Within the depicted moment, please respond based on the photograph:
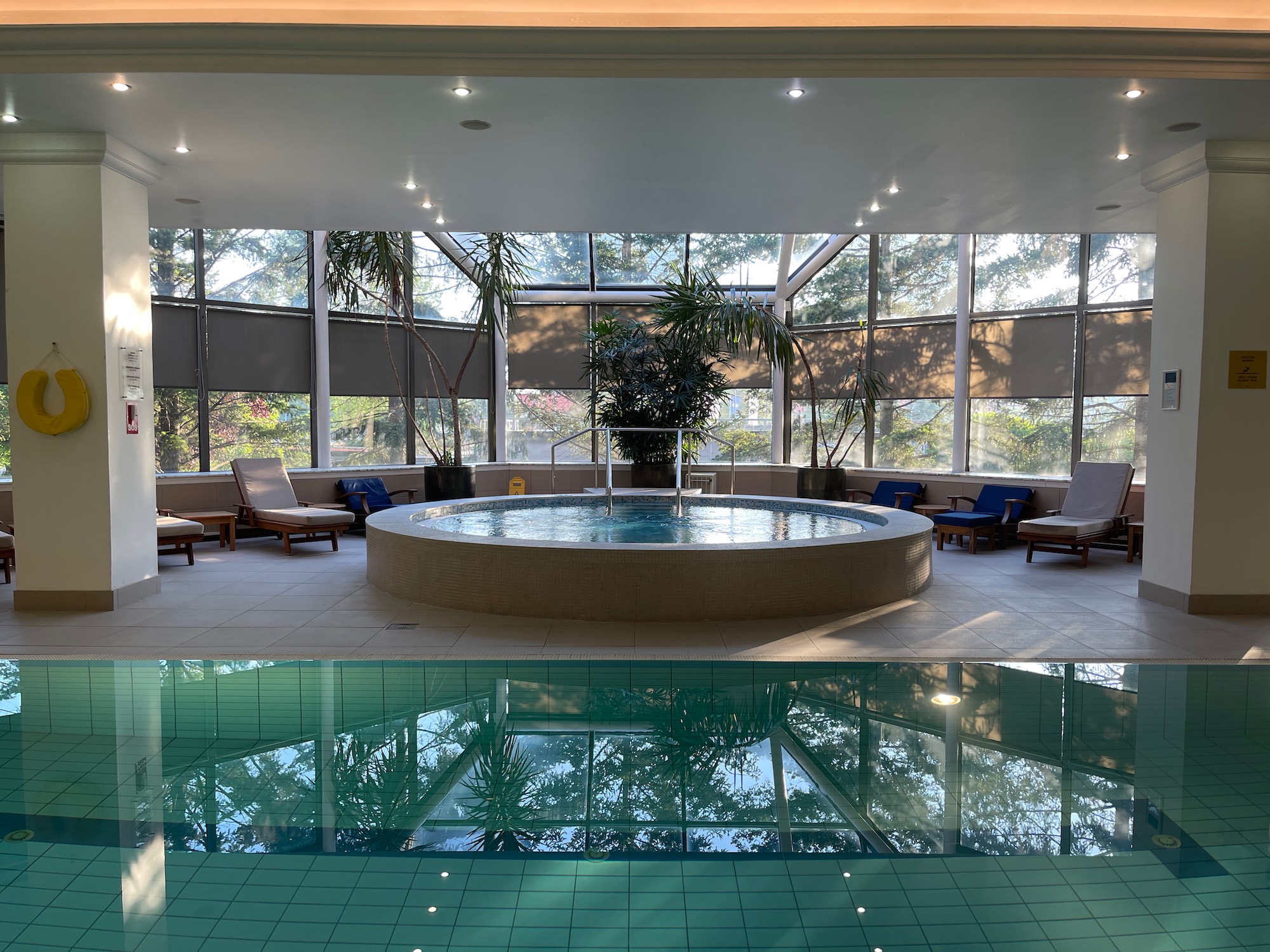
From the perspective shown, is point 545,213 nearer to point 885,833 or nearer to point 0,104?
point 0,104

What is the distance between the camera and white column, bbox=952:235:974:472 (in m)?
10.9

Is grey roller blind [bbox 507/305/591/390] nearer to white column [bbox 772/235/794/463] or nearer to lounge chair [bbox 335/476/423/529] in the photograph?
white column [bbox 772/235/794/463]

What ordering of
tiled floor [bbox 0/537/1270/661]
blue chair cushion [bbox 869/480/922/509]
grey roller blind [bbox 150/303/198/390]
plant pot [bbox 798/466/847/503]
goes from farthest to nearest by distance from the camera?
plant pot [bbox 798/466/847/503]
blue chair cushion [bbox 869/480/922/509]
grey roller blind [bbox 150/303/198/390]
tiled floor [bbox 0/537/1270/661]

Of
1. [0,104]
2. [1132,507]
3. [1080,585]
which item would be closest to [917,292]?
[1132,507]

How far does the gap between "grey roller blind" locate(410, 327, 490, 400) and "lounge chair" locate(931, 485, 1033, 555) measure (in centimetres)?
663

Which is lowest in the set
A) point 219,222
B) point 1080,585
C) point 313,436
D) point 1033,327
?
point 1080,585

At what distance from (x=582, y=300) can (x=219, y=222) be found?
5.99 meters

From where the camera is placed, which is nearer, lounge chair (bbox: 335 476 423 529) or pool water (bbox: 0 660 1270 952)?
pool water (bbox: 0 660 1270 952)

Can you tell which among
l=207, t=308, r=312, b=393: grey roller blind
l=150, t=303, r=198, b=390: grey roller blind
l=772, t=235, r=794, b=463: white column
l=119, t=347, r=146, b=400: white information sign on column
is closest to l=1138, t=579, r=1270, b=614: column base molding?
l=772, t=235, r=794, b=463: white column

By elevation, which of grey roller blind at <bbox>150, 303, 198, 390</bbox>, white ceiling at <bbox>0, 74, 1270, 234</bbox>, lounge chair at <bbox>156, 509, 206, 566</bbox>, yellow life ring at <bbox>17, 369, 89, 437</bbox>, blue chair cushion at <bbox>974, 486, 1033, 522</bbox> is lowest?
lounge chair at <bbox>156, 509, 206, 566</bbox>

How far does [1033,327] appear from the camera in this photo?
1048cm

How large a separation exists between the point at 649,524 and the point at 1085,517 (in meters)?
4.33

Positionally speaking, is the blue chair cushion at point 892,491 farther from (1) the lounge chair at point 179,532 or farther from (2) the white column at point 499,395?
(1) the lounge chair at point 179,532

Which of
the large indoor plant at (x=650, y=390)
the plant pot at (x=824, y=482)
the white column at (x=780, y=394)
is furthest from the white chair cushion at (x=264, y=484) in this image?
the white column at (x=780, y=394)
